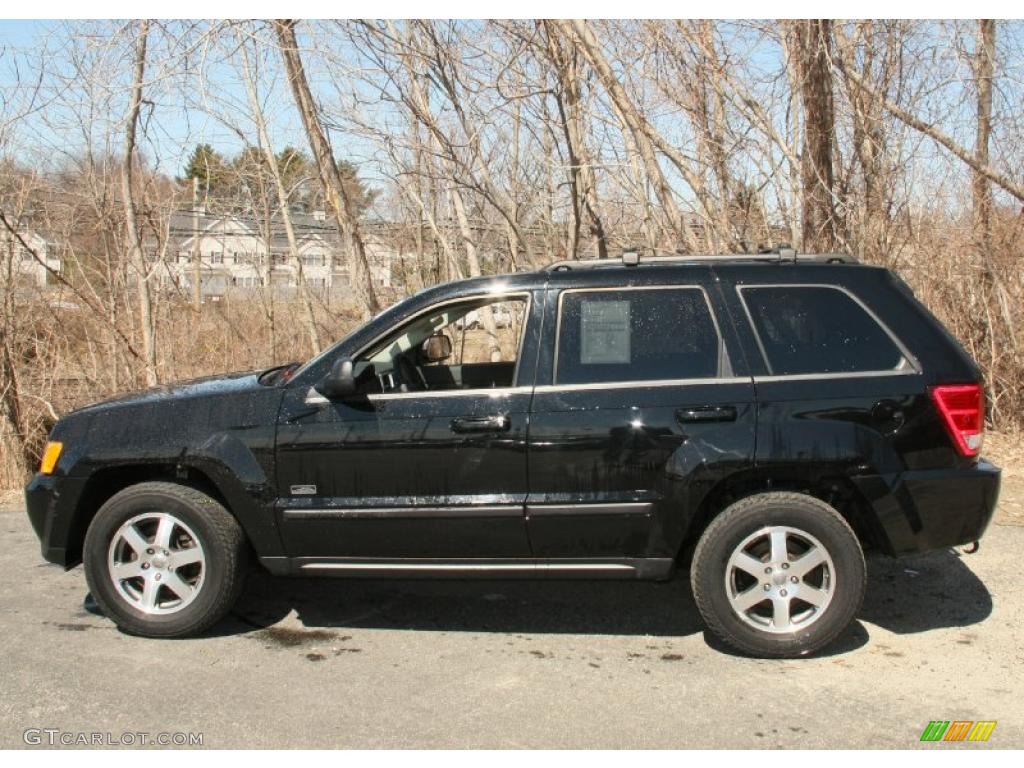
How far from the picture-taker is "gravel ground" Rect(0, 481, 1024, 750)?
3680 mm

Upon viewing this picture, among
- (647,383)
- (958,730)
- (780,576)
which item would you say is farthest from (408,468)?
(958,730)

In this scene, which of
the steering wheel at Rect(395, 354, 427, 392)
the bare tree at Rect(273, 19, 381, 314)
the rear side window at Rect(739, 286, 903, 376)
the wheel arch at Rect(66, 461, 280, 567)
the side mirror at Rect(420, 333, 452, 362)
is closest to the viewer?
the rear side window at Rect(739, 286, 903, 376)

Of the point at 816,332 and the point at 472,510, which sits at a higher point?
the point at 816,332

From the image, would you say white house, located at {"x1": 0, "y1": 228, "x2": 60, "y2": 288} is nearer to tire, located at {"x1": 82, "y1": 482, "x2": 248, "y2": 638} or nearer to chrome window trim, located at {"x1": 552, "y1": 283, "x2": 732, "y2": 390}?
tire, located at {"x1": 82, "y1": 482, "x2": 248, "y2": 638}

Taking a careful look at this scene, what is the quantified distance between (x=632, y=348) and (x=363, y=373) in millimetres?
1312

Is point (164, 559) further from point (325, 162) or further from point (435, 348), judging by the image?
point (325, 162)

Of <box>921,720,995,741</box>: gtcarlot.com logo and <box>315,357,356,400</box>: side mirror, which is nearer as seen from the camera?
<box>921,720,995,741</box>: gtcarlot.com logo

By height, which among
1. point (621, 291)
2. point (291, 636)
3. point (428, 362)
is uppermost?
point (621, 291)

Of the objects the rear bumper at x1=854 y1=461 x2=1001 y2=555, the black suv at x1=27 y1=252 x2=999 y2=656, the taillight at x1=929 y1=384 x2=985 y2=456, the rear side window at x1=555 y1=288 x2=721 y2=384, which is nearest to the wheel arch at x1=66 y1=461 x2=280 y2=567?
the black suv at x1=27 y1=252 x2=999 y2=656

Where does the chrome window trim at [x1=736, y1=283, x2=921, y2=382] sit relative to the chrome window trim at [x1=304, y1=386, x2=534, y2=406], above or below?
above

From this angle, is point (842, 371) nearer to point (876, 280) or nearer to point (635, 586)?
point (876, 280)

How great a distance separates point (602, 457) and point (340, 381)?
1276 millimetres

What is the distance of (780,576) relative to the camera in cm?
429

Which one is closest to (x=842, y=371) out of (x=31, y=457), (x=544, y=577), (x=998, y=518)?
(x=544, y=577)
